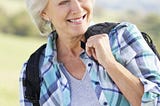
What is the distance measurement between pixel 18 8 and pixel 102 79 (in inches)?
475

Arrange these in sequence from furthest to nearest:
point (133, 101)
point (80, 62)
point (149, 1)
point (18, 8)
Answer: point (18, 8), point (149, 1), point (80, 62), point (133, 101)

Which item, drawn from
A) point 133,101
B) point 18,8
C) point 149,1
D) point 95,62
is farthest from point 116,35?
point 18,8

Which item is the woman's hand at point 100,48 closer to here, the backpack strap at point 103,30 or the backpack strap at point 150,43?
the backpack strap at point 103,30

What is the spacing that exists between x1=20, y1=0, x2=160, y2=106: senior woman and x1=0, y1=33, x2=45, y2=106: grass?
16.6ft

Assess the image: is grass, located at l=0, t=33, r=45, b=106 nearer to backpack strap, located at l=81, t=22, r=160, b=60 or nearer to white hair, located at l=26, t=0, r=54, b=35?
white hair, located at l=26, t=0, r=54, b=35

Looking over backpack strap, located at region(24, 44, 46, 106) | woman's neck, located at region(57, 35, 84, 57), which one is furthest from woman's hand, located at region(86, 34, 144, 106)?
backpack strap, located at region(24, 44, 46, 106)

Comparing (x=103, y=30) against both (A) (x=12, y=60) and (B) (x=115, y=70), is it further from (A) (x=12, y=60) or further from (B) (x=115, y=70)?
(A) (x=12, y=60)

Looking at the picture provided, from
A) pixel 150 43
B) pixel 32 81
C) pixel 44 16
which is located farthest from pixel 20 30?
pixel 150 43

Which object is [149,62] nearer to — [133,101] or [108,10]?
[133,101]

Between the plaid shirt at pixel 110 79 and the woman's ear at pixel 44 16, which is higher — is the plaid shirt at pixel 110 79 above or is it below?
below

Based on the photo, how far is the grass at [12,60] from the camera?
28.9ft

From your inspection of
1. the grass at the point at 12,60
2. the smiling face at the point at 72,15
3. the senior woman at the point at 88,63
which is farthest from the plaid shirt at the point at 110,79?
the grass at the point at 12,60

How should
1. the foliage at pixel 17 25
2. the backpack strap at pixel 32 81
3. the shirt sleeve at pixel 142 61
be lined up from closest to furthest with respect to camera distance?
the shirt sleeve at pixel 142 61 → the backpack strap at pixel 32 81 → the foliage at pixel 17 25

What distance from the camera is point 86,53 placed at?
→ 8.63 feet
